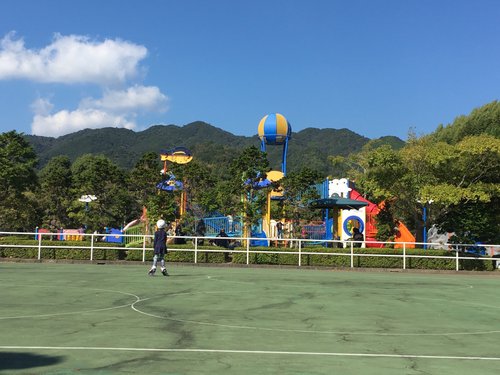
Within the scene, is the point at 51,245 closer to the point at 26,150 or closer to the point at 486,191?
the point at 26,150

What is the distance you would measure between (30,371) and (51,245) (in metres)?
20.4

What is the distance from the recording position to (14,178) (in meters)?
37.0

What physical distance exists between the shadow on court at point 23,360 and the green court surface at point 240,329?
0.04 feet

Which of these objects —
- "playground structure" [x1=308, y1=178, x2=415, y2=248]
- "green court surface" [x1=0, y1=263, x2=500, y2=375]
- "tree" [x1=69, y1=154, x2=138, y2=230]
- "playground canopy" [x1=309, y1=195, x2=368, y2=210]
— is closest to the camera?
"green court surface" [x1=0, y1=263, x2=500, y2=375]

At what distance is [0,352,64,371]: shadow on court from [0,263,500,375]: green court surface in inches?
0.5

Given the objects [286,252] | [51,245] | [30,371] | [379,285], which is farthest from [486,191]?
[30,371]

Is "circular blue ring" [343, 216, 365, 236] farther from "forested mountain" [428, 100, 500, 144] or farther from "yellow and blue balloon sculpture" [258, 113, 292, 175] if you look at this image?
"forested mountain" [428, 100, 500, 144]

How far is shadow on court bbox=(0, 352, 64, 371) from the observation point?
18.5 feet

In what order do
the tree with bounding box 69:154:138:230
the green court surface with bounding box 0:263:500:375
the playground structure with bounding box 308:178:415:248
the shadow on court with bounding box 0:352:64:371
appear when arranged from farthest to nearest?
1. the tree with bounding box 69:154:138:230
2. the playground structure with bounding box 308:178:415:248
3. the green court surface with bounding box 0:263:500:375
4. the shadow on court with bounding box 0:352:64:371

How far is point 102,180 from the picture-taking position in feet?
108

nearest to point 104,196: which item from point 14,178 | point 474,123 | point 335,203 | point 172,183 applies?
point 172,183

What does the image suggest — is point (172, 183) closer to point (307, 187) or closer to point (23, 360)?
point (307, 187)

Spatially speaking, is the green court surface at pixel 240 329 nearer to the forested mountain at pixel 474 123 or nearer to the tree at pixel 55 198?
the tree at pixel 55 198

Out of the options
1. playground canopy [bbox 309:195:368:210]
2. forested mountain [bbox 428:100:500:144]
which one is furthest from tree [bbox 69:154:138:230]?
forested mountain [bbox 428:100:500:144]
